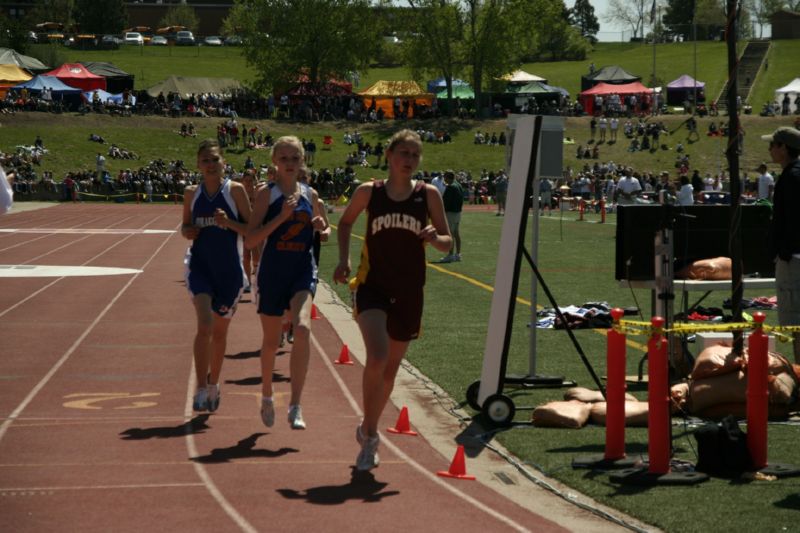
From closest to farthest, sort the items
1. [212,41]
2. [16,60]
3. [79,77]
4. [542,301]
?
[542,301]
[79,77]
[16,60]
[212,41]

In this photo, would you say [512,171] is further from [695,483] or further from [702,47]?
[702,47]

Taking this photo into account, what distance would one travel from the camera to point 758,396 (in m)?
7.89

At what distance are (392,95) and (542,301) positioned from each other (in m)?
70.4

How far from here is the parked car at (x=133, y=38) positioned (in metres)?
132

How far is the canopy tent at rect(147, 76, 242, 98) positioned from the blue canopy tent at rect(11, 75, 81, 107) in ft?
23.6

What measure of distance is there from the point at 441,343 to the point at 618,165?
58459mm

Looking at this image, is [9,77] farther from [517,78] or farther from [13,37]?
[517,78]

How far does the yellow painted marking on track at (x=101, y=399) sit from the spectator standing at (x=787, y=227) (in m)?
5.02

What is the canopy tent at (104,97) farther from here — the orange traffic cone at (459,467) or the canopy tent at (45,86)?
the orange traffic cone at (459,467)

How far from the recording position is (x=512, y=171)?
9766 mm

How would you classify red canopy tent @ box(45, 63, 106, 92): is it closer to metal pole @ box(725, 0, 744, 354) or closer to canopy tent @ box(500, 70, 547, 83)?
canopy tent @ box(500, 70, 547, 83)

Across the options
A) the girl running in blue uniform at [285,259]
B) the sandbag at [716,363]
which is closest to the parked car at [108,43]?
the girl running in blue uniform at [285,259]

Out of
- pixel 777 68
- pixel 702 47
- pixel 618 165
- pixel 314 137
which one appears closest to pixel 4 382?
pixel 618 165

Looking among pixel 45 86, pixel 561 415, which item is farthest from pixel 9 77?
pixel 561 415
